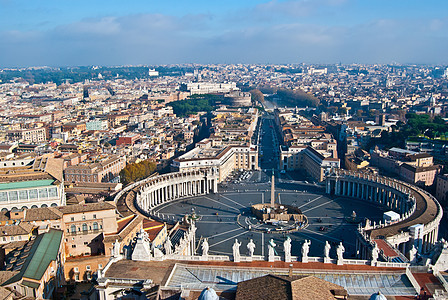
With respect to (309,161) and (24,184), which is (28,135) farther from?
(24,184)

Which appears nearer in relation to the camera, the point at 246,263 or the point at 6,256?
the point at 246,263

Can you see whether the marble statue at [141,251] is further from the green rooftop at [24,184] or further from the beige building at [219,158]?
the beige building at [219,158]

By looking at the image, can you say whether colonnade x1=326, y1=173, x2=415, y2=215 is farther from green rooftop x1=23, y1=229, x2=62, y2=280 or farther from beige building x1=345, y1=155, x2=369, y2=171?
green rooftop x1=23, y1=229, x2=62, y2=280

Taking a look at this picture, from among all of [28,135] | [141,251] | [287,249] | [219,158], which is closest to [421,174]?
[219,158]

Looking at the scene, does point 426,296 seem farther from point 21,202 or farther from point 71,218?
point 21,202

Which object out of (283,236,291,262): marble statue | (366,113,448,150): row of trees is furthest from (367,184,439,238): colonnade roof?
(366,113,448,150): row of trees

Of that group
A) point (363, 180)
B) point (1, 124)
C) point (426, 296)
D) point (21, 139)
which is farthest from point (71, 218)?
point (1, 124)
